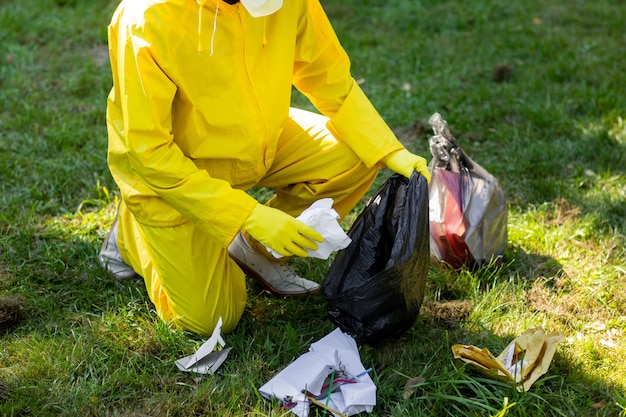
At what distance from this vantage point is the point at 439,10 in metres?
5.32

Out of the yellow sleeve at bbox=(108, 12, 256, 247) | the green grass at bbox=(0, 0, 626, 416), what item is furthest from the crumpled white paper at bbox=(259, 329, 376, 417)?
the yellow sleeve at bbox=(108, 12, 256, 247)

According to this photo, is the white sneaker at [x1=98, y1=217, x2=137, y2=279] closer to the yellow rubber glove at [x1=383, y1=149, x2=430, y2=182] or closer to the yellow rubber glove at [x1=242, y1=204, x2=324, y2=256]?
the yellow rubber glove at [x1=242, y1=204, x2=324, y2=256]

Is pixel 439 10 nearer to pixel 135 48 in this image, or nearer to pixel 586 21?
pixel 586 21

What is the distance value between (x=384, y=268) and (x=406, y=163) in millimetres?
377

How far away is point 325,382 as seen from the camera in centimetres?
225

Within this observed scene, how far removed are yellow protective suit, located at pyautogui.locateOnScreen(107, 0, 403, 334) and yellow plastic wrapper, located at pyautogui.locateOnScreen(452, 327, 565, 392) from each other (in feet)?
2.41

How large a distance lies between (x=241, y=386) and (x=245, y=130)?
81 centimetres

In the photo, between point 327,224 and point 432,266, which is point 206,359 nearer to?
point 327,224

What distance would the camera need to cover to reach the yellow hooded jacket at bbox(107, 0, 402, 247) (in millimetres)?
2127

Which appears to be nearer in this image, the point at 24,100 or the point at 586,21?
the point at 24,100

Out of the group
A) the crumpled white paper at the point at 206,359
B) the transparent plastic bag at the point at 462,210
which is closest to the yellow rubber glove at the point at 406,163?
the transparent plastic bag at the point at 462,210

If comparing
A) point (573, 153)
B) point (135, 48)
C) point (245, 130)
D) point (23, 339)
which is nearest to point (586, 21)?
point (573, 153)

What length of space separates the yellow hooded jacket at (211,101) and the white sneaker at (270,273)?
0.31 metres

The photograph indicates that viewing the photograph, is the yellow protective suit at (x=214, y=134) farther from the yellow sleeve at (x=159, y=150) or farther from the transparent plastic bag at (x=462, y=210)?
the transparent plastic bag at (x=462, y=210)
